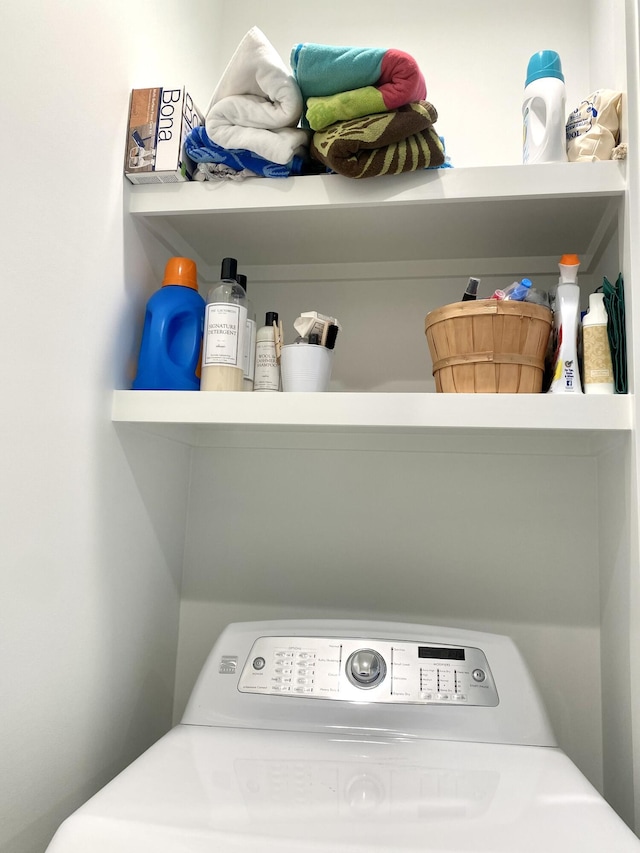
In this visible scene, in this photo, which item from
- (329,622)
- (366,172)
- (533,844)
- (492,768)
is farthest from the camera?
(329,622)

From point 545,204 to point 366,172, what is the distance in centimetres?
29

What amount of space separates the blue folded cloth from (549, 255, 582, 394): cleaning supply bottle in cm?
45

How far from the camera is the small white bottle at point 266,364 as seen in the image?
3.29 ft

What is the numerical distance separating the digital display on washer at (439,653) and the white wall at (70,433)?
1.53 ft

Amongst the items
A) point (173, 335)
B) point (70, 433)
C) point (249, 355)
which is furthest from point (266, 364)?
point (70, 433)

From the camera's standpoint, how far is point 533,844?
61cm

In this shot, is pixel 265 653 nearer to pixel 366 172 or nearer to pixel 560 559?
pixel 560 559

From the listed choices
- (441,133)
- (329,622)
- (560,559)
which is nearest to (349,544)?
(329,622)

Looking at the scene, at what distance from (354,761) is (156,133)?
3.12ft

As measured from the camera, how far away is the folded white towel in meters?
0.91

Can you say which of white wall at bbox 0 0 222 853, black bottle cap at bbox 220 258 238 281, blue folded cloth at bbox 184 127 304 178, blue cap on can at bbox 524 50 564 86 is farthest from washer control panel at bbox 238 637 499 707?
blue cap on can at bbox 524 50 564 86

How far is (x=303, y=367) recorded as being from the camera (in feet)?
3.13

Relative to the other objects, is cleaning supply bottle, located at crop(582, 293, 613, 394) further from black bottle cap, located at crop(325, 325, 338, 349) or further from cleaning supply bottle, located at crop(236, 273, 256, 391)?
cleaning supply bottle, located at crop(236, 273, 256, 391)

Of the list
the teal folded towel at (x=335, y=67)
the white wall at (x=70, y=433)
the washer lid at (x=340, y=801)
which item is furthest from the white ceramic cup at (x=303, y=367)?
the washer lid at (x=340, y=801)
